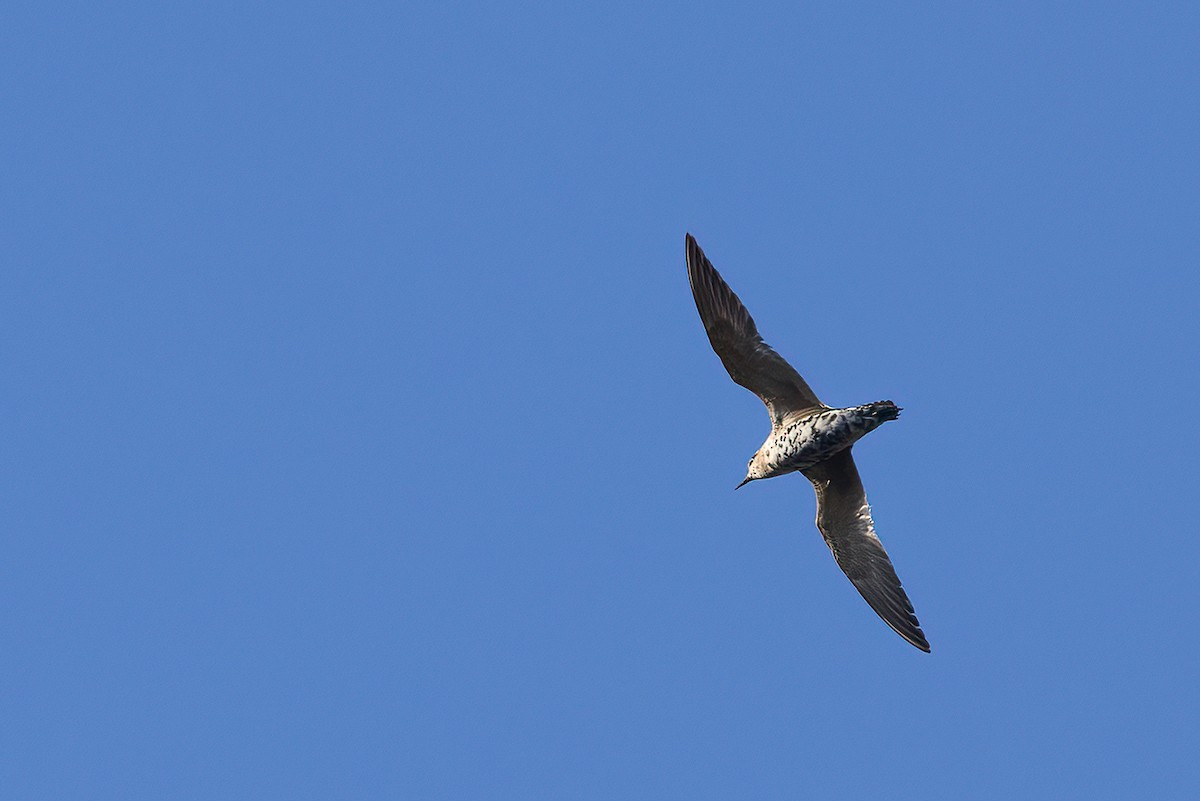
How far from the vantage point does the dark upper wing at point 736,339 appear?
20766mm

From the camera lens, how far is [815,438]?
21.0 meters

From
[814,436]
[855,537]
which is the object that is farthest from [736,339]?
[855,537]

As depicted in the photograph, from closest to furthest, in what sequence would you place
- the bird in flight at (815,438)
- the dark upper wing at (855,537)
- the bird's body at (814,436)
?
the bird's body at (814,436)
the bird in flight at (815,438)
the dark upper wing at (855,537)

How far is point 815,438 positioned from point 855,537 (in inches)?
92.4

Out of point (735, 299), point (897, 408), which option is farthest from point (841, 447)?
point (735, 299)

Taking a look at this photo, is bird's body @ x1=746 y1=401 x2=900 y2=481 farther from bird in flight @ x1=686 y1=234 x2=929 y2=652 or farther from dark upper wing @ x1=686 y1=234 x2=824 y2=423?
dark upper wing @ x1=686 y1=234 x2=824 y2=423

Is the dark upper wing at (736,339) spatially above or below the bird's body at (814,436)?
above

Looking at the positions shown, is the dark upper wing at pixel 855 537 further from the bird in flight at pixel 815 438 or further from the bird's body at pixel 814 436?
the bird's body at pixel 814 436

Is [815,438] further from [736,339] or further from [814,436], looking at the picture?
[736,339]

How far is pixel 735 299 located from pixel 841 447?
279cm

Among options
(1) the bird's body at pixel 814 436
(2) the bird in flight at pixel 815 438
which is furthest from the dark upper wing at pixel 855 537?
(1) the bird's body at pixel 814 436

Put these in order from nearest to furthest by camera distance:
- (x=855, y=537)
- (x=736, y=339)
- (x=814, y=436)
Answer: (x=736, y=339), (x=814, y=436), (x=855, y=537)

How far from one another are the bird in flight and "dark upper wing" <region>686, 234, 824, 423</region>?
0.05 feet

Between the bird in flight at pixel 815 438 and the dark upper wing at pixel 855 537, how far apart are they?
0.02m
